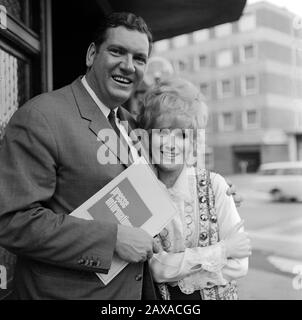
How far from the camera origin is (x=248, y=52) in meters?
16.1

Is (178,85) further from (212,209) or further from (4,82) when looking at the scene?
(4,82)

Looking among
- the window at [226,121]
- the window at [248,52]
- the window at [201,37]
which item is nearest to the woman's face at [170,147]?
the window at [248,52]

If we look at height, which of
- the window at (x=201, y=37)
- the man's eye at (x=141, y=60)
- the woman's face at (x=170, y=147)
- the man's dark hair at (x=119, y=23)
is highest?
the window at (x=201, y=37)

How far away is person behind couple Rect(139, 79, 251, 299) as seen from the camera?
48.0 inches

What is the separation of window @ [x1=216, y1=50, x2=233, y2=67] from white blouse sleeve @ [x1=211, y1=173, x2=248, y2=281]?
52.5ft

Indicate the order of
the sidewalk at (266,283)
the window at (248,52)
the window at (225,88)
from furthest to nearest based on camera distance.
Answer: the window at (225,88)
the window at (248,52)
the sidewalk at (266,283)

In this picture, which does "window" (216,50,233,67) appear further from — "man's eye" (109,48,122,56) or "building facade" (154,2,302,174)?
"man's eye" (109,48,122,56)

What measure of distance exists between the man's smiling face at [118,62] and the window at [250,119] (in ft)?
55.3

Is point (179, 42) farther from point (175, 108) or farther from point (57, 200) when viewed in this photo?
point (57, 200)

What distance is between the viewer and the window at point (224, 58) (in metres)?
16.5

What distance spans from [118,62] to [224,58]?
53.9 feet

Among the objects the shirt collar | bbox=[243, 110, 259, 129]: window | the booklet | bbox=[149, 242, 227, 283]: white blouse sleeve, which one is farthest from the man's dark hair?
bbox=[243, 110, 259, 129]: window

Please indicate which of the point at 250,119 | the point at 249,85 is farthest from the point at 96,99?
the point at 250,119

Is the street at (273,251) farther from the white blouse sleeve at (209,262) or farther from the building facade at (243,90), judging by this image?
the building facade at (243,90)
